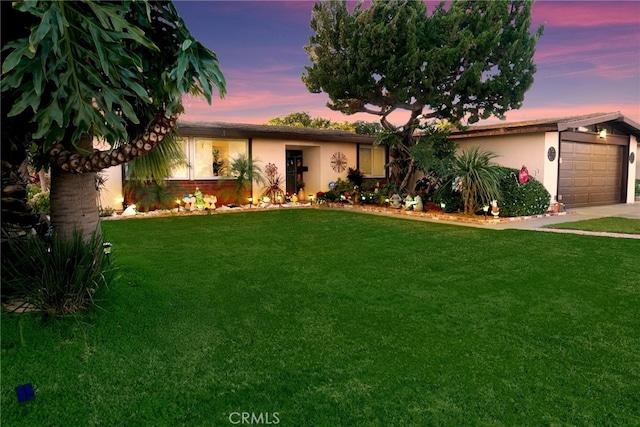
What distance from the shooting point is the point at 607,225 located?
9.70m

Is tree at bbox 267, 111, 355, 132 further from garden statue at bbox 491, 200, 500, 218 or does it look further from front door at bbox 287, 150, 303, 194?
garden statue at bbox 491, 200, 500, 218

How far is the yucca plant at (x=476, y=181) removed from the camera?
35.6ft

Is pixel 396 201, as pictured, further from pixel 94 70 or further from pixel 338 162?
pixel 94 70

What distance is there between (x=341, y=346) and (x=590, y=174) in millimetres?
14613

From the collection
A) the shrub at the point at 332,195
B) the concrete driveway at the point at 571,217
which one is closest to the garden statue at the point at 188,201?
the shrub at the point at 332,195

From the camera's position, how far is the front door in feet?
55.9

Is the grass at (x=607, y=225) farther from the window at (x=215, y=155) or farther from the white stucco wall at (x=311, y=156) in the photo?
the window at (x=215, y=155)

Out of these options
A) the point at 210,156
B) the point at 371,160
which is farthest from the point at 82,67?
the point at 371,160

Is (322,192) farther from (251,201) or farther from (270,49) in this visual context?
(270,49)

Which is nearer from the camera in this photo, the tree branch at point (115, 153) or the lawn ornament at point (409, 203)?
the tree branch at point (115, 153)

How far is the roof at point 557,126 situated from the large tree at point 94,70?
1153 cm

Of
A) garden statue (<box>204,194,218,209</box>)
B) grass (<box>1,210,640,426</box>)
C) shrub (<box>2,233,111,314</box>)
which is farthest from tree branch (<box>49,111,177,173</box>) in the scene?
garden statue (<box>204,194,218,209</box>)

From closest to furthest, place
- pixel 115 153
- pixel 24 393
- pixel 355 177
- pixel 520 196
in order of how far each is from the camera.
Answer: pixel 24 393
pixel 115 153
pixel 520 196
pixel 355 177

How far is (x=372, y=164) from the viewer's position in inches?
706
